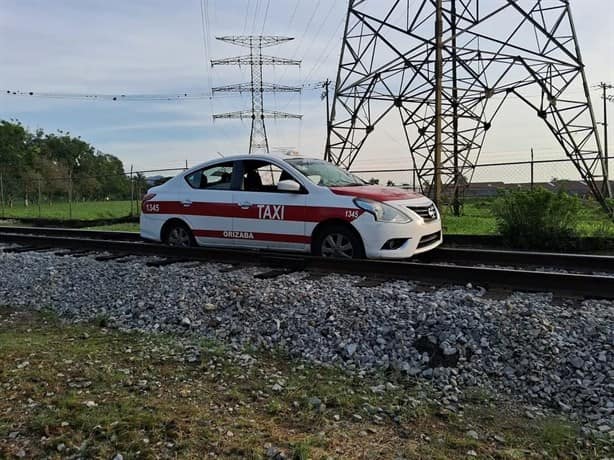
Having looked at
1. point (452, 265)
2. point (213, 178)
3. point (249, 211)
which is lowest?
point (452, 265)

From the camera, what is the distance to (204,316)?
552 cm

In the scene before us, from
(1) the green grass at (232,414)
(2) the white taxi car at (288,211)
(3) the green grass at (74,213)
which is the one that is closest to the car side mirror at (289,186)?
(2) the white taxi car at (288,211)

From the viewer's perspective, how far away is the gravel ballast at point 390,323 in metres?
3.76

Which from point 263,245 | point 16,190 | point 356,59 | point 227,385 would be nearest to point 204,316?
point 227,385

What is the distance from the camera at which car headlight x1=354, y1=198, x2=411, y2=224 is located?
7.07 metres

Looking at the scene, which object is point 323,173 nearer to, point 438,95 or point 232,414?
point 232,414

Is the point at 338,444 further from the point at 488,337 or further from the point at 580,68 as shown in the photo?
the point at 580,68

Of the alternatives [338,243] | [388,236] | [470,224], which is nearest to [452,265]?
[388,236]

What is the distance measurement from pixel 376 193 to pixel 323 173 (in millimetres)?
1145

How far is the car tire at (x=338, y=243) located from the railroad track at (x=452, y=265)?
30 cm

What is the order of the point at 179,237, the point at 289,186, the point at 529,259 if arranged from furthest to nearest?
the point at 179,237
the point at 529,259
the point at 289,186

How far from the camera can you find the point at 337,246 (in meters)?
7.54

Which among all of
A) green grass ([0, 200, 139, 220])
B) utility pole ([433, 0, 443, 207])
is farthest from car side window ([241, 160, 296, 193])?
green grass ([0, 200, 139, 220])

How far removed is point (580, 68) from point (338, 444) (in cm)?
1763
